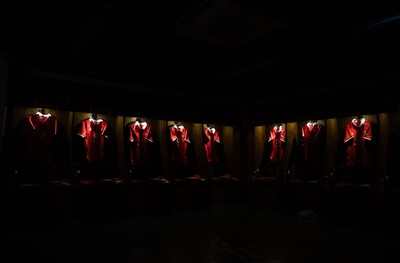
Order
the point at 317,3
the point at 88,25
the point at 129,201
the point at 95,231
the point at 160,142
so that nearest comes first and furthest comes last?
the point at 317,3, the point at 88,25, the point at 95,231, the point at 129,201, the point at 160,142

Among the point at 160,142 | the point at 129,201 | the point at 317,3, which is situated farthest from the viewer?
the point at 160,142

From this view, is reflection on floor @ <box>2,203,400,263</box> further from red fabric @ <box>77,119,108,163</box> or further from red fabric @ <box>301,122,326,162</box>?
red fabric @ <box>301,122,326,162</box>

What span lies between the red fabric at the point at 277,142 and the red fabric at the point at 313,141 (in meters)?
0.68

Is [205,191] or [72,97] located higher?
[72,97]

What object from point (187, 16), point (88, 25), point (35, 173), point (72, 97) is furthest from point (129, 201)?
point (187, 16)

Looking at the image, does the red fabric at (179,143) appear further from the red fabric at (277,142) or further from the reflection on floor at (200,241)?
the red fabric at (277,142)

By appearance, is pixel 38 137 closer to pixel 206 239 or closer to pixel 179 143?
pixel 179 143

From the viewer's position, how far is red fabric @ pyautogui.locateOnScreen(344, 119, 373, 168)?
552 cm

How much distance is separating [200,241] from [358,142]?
3.59m

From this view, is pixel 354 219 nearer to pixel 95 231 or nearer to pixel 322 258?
pixel 322 258

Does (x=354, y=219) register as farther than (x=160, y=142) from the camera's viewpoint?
No

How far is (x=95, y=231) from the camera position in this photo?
4.66m

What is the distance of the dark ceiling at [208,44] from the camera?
Result: 3674 mm

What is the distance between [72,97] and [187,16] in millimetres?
2926
